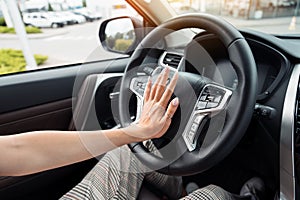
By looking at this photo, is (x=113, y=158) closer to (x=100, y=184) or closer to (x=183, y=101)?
(x=100, y=184)

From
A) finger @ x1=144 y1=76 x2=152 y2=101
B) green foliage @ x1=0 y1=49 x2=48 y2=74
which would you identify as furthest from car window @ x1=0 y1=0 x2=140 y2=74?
finger @ x1=144 y1=76 x2=152 y2=101

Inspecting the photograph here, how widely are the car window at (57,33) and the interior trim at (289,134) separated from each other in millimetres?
921

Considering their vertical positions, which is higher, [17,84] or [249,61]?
[249,61]

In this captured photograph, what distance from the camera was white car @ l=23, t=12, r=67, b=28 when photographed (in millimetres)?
1782

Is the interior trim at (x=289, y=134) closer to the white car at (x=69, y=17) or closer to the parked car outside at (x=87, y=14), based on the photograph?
the parked car outside at (x=87, y=14)

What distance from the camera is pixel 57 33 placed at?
6.32 ft

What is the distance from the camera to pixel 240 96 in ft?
2.25

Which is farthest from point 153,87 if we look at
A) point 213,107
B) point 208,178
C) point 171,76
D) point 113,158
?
point 208,178

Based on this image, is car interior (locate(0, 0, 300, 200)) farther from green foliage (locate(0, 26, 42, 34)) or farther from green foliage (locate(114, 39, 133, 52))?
green foliage (locate(0, 26, 42, 34))

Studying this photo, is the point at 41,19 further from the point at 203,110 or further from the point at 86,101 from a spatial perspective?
the point at 203,110

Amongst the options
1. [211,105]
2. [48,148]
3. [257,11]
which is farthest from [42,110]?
[257,11]

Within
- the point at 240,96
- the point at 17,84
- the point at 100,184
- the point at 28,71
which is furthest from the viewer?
the point at 28,71

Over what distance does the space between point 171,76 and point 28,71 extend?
81 cm

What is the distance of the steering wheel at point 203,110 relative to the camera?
2.25ft
